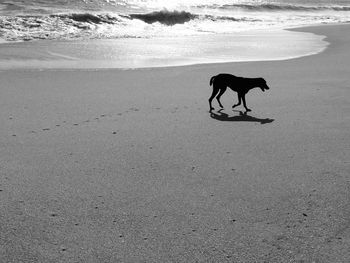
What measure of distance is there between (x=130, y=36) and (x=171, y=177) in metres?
12.0

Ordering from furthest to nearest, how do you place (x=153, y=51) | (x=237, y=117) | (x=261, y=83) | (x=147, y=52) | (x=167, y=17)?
(x=167, y=17)
(x=153, y=51)
(x=147, y=52)
(x=261, y=83)
(x=237, y=117)

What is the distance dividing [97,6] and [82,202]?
20538 mm

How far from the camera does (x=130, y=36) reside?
1533 centimetres

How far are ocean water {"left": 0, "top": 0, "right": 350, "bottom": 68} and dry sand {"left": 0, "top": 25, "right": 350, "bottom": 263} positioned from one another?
3993mm

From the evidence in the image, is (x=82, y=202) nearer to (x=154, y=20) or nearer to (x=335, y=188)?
(x=335, y=188)

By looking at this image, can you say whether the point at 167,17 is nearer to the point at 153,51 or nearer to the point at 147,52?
the point at 153,51

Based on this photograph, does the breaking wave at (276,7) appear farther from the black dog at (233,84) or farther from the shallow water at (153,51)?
the black dog at (233,84)

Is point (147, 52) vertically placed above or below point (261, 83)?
below

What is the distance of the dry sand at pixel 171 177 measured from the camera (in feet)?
9.30

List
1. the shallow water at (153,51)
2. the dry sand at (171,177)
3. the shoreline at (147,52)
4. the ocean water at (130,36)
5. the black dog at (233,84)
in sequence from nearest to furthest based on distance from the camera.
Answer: the dry sand at (171,177) → the black dog at (233,84) → the shoreline at (147,52) → the shallow water at (153,51) → the ocean water at (130,36)

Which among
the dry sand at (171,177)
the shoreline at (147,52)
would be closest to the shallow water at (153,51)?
the shoreline at (147,52)

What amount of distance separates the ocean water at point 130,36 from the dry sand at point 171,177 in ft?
13.1

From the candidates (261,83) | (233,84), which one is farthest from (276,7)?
(233,84)

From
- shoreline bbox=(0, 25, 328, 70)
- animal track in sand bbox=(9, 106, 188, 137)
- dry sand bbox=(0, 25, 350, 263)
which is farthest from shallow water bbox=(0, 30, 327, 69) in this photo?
animal track in sand bbox=(9, 106, 188, 137)
